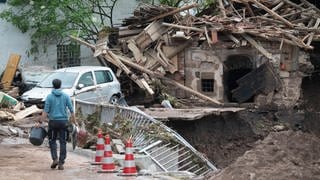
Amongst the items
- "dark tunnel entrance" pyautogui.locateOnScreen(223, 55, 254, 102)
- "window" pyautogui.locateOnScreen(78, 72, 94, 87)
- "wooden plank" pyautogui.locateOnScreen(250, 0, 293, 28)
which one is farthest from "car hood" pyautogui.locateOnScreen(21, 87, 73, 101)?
"wooden plank" pyautogui.locateOnScreen(250, 0, 293, 28)

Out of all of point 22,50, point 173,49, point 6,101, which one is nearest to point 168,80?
point 173,49

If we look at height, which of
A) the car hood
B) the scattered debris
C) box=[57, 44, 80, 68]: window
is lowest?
the scattered debris

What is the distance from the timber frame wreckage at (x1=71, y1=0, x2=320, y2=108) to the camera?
1049 inches

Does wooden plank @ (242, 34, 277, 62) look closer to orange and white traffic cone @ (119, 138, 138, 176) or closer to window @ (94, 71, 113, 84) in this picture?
window @ (94, 71, 113, 84)

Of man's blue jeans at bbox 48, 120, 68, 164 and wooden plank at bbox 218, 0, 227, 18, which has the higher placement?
wooden plank at bbox 218, 0, 227, 18

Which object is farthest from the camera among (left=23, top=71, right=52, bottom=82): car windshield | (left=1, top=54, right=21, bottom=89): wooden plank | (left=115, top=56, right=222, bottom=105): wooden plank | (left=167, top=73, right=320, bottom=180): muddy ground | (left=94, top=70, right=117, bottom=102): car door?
(left=1, top=54, right=21, bottom=89): wooden plank

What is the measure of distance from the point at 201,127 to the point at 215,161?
1.84m

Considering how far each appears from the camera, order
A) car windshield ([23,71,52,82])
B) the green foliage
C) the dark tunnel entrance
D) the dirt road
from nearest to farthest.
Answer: the dirt road < the dark tunnel entrance < car windshield ([23,71,52,82]) < the green foliage

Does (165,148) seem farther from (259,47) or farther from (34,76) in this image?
(34,76)

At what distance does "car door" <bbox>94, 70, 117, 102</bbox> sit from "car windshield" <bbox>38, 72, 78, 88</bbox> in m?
1.05

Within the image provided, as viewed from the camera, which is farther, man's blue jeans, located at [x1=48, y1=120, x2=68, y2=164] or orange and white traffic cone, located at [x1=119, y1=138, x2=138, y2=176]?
man's blue jeans, located at [x1=48, y1=120, x2=68, y2=164]

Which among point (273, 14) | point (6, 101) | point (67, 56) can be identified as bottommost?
point (6, 101)

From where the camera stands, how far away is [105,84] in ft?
81.8

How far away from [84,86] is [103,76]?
1.55 meters
